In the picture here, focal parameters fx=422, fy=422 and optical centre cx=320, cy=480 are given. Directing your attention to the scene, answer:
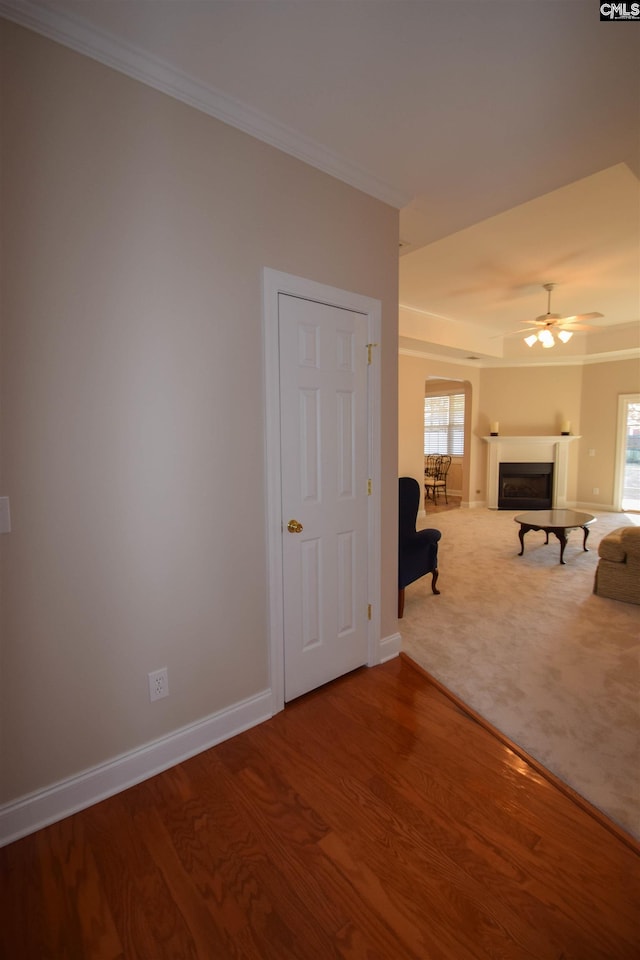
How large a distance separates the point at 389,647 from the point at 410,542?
0.98 metres

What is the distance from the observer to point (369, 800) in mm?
1690

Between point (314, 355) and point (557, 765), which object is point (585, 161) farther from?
point (557, 765)

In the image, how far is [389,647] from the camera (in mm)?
2744

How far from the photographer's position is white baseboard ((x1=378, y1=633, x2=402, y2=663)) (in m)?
2.70

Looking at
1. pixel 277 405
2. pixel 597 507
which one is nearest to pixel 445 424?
pixel 597 507

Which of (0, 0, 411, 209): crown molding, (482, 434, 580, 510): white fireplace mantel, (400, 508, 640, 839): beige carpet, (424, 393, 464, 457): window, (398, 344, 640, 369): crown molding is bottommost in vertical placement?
(400, 508, 640, 839): beige carpet

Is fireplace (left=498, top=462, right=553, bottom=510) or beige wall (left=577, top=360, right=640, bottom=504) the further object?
fireplace (left=498, top=462, right=553, bottom=510)

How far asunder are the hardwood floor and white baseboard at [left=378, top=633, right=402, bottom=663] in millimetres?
718

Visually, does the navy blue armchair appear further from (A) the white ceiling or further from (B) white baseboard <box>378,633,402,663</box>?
(A) the white ceiling

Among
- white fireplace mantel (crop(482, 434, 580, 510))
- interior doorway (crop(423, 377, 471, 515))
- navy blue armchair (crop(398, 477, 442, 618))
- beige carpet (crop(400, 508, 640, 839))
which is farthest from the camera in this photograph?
Result: interior doorway (crop(423, 377, 471, 515))

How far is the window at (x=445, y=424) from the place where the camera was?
8969 millimetres

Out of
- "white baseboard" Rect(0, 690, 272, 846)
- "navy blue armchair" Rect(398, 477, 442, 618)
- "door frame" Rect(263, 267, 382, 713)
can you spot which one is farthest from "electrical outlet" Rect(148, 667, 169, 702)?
"navy blue armchair" Rect(398, 477, 442, 618)

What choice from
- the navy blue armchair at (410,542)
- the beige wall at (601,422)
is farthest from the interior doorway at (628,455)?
the navy blue armchair at (410,542)

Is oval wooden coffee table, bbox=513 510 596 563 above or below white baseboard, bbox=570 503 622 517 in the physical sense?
above
